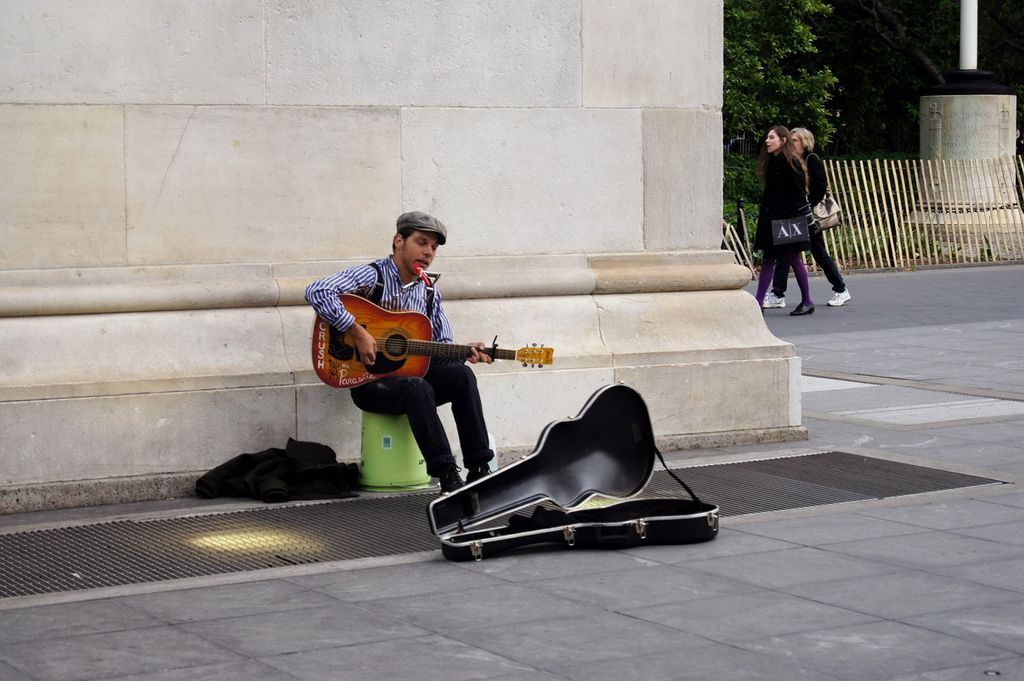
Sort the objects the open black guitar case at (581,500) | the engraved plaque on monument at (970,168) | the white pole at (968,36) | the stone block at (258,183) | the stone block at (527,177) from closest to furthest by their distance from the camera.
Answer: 1. the open black guitar case at (581,500)
2. the stone block at (258,183)
3. the stone block at (527,177)
4. the engraved plaque on monument at (970,168)
5. the white pole at (968,36)

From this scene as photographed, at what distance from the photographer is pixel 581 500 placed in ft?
21.7

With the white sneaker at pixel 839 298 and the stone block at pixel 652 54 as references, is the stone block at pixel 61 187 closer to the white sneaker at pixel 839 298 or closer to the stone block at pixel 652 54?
the stone block at pixel 652 54

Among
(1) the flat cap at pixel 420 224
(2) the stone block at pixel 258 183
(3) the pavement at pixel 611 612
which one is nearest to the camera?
(3) the pavement at pixel 611 612

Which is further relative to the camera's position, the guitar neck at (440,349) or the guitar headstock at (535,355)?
the guitar neck at (440,349)

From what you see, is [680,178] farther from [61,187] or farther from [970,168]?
[970,168]

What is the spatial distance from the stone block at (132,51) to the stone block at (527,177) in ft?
3.02

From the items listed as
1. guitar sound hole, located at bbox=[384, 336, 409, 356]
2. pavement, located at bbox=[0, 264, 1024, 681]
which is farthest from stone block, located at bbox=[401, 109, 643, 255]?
pavement, located at bbox=[0, 264, 1024, 681]

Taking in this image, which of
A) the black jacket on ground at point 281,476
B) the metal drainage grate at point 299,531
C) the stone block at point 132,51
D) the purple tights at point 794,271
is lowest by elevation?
the metal drainage grate at point 299,531

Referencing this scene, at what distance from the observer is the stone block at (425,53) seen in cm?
779

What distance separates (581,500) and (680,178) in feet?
9.33

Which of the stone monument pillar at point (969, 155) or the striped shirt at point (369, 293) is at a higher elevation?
the stone monument pillar at point (969, 155)

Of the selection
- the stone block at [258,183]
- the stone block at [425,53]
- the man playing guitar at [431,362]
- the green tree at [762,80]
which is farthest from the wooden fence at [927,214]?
the man playing guitar at [431,362]

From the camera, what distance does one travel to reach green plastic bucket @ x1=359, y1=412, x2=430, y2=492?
24.3 feet

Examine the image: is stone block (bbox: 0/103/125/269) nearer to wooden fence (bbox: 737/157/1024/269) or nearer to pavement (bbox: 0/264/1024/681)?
pavement (bbox: 0/264/1024/681)
